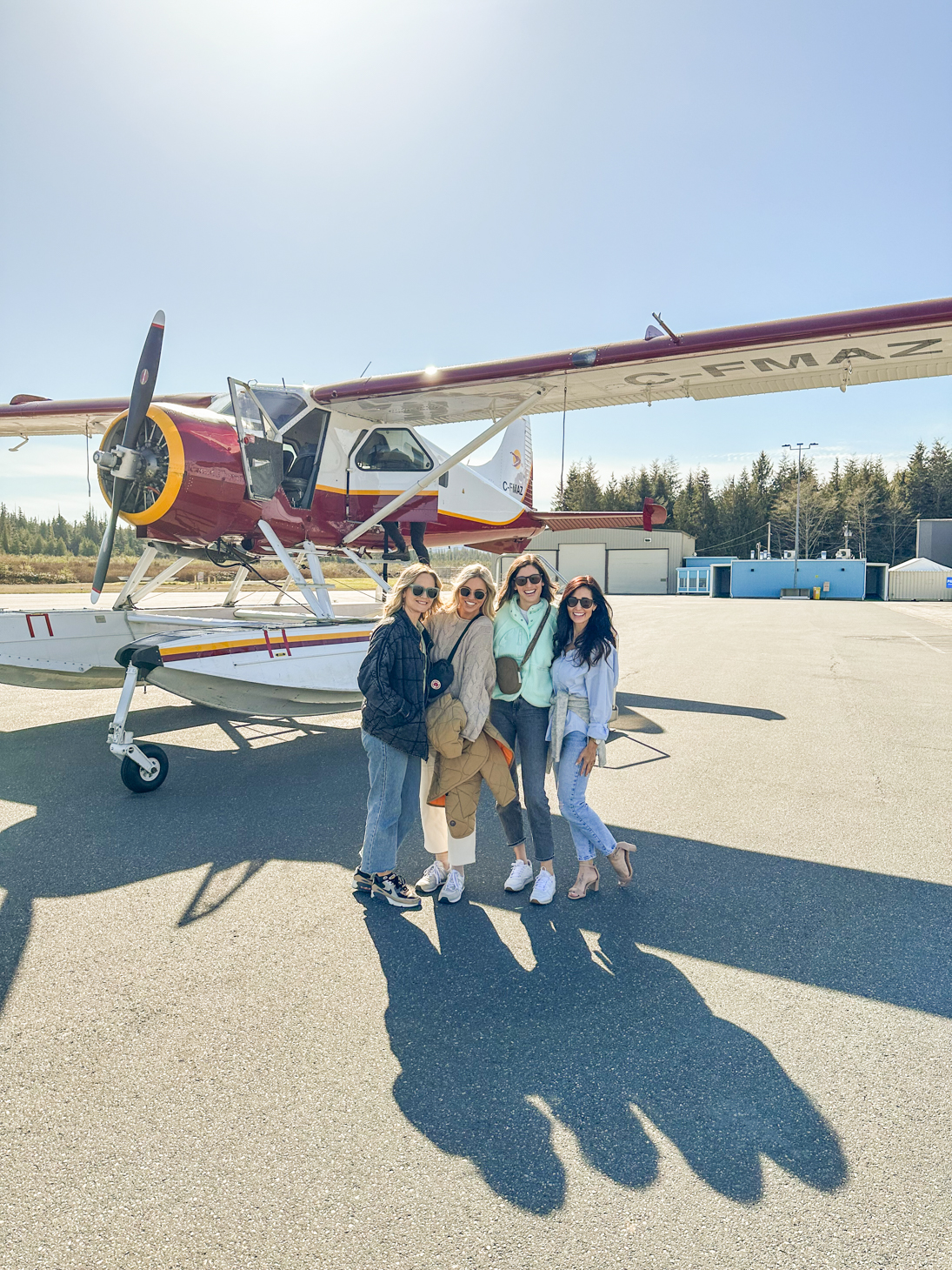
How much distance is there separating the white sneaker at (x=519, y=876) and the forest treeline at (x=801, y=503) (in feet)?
232

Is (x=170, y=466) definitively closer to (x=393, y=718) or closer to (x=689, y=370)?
(x=393, y=718)

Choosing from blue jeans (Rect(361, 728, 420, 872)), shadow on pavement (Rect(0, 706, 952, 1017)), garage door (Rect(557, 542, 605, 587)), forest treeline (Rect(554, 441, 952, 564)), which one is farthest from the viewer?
forest treeline (Rect(554, 441, 952, 564))

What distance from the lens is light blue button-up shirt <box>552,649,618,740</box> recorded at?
3.56 m

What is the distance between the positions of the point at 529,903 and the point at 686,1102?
1.45m

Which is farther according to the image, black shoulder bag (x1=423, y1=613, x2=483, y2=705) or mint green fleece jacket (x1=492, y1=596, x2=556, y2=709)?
mint green fleece jacket (x1=492, y1=596, x2=556, y2=709)

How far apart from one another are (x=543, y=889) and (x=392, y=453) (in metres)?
6.77

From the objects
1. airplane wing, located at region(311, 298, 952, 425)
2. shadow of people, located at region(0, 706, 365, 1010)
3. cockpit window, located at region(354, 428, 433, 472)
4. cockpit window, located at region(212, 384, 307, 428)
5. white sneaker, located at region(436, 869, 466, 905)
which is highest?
airplane wing, located at region(311, 298, 952, 425)

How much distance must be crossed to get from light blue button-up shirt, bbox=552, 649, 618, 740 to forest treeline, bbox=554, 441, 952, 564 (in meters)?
70.6

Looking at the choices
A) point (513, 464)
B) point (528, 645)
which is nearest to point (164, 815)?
point (528, 645)

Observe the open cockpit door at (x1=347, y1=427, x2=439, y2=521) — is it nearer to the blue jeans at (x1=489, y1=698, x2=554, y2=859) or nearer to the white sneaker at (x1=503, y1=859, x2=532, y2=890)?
the blue jeans at (x1=489, y1=698, x2=554, y2=859)

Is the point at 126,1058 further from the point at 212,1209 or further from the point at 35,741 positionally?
the point at 35,741

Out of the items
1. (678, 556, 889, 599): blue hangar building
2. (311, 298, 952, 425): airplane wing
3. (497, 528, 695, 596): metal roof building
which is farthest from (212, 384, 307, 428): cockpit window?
(678, 556, 889, 599): blue hangar building

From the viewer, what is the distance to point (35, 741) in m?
6.67

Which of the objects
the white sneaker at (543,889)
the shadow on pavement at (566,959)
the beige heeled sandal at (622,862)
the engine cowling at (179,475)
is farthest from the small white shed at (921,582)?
the white sneaker at (543,889)
